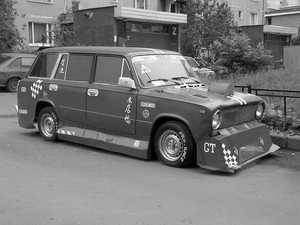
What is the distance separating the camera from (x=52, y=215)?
5.00m

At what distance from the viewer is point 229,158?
21.7 feet

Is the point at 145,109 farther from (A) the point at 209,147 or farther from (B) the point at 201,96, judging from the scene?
(A) the point at 209,147

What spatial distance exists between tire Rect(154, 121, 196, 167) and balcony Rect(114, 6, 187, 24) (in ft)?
62.2

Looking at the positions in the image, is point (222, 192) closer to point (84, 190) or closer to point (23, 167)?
point (84, 190)

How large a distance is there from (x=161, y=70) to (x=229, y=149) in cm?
195

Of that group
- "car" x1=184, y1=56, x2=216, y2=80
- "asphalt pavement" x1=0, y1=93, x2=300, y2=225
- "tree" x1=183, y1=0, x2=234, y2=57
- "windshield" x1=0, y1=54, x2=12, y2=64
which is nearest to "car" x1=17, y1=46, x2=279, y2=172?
"asphalt pavement" x1=0, y1=93, x2=300, y2=225

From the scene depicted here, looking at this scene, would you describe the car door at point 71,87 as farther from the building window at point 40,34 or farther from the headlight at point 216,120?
the building window at point 40,34

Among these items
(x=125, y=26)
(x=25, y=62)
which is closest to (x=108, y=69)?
(x=25, y=62)

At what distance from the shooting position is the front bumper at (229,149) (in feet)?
21.6

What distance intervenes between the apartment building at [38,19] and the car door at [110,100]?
20.0 meters

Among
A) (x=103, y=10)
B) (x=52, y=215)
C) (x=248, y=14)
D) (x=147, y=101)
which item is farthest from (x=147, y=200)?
(x=248, y=14)

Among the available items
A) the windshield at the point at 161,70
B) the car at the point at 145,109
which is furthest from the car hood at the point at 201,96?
the windshield at the point at 161,70

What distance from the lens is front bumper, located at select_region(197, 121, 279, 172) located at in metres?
6.60

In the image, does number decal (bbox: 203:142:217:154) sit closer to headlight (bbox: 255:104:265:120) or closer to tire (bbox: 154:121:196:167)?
tire (bbox: 154:121:196:167)
